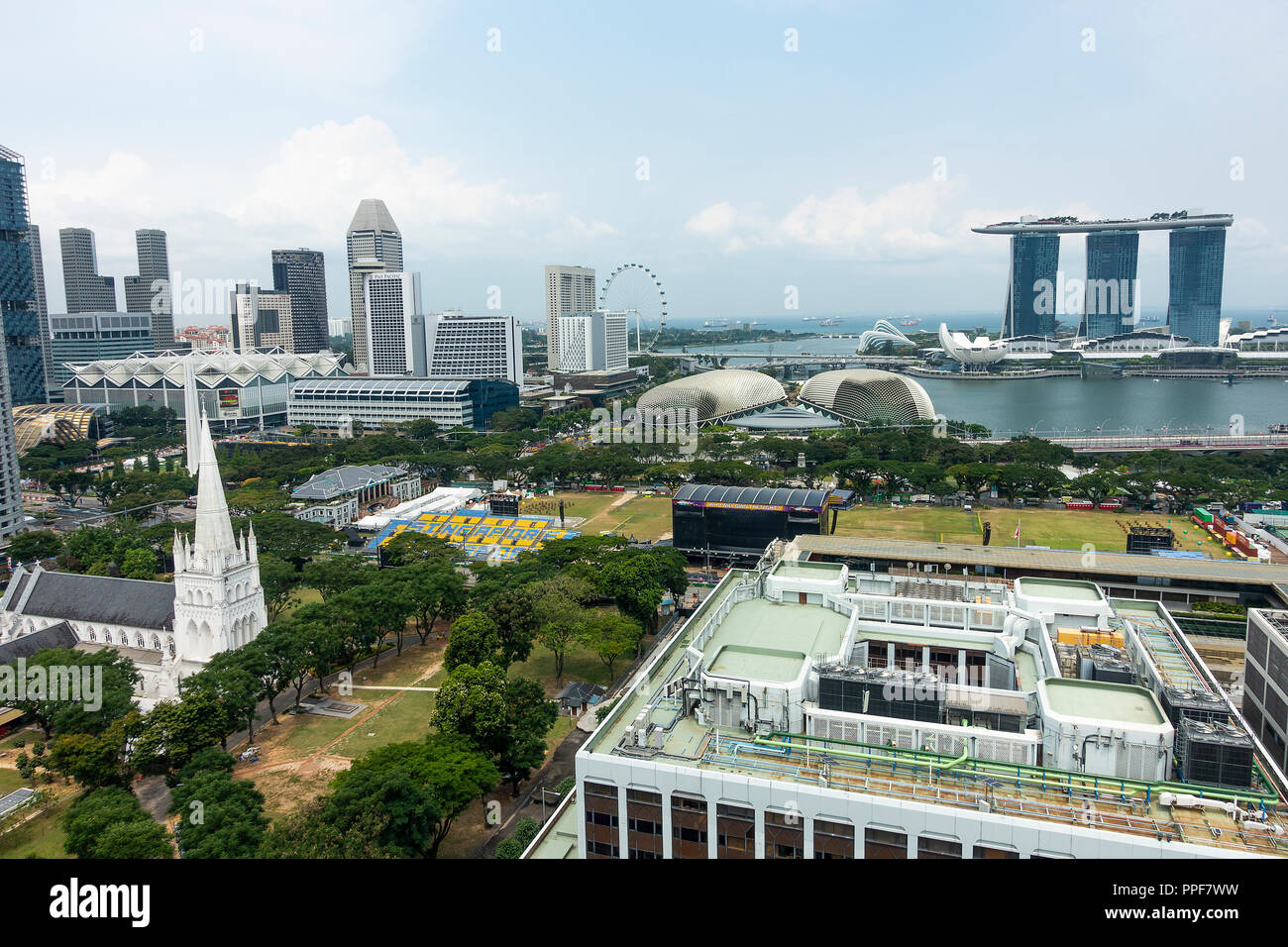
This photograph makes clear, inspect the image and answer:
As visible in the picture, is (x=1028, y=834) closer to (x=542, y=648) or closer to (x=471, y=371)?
(x=542, y=648)

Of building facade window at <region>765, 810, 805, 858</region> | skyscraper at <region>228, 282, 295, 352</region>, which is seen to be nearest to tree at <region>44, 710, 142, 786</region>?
building facade window at <region>765, 810, 805, 858</region>

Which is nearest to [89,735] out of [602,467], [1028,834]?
[1028,834]

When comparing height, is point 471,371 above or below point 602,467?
above

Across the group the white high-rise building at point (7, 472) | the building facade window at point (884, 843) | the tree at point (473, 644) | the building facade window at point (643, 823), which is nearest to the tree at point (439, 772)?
the building facade window at point (643, 823)

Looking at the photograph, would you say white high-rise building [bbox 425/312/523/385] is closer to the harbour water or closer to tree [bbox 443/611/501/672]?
the harbour water

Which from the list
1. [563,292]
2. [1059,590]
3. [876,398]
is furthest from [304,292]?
[1059,590]

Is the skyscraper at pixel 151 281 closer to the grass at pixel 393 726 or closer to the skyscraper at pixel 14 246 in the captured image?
the skyscraper at pixel 14 246
